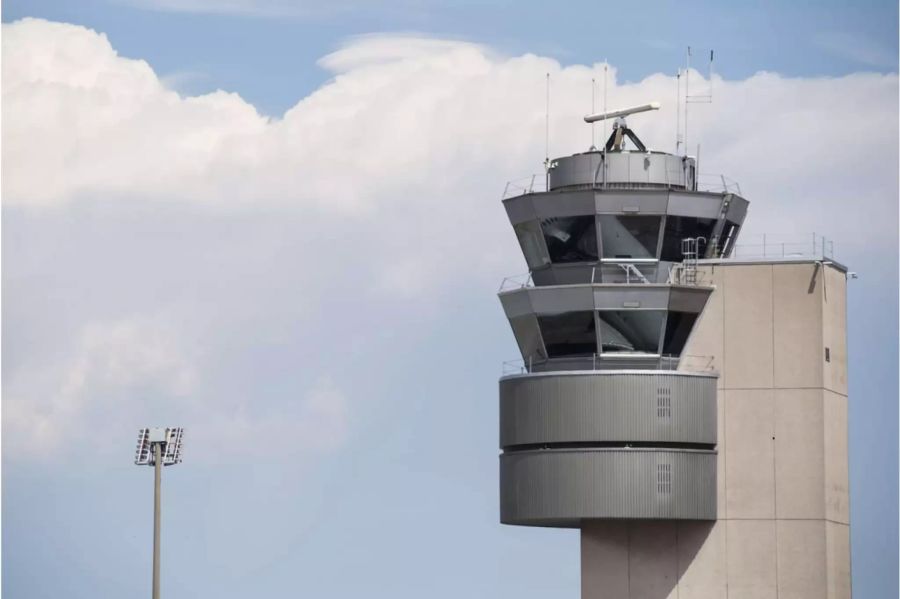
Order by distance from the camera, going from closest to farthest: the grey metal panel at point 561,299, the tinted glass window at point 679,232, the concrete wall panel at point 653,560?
1. the concrete wall panel at point 653,560
2. the grey metal panel at point 561,299
3. the tinted glass window at point 679,232

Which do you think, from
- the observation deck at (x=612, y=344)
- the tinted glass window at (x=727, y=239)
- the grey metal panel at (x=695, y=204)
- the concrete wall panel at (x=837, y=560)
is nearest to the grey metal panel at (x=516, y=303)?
the observation deck at (x=612, y=344)

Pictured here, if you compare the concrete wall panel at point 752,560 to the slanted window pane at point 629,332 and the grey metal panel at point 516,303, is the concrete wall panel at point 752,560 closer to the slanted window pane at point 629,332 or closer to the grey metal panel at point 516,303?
the slanted window pane at point 629,332

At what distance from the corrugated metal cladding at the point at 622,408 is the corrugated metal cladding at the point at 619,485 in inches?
22.8

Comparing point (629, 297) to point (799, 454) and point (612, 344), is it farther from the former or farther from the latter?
point (799, 454)

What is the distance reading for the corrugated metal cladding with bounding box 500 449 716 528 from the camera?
94.3 m

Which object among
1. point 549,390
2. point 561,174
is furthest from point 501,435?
point 561,174

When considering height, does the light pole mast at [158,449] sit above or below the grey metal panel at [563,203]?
below

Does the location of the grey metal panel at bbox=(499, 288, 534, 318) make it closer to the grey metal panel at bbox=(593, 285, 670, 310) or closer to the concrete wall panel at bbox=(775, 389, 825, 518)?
the grey metal panel at bbox=(593, 285, 670, 310)

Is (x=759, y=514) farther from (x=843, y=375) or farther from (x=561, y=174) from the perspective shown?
(x=561, y=174)

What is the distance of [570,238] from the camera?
323ft

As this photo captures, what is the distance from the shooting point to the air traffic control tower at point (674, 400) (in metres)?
94.9

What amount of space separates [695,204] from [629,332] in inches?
208

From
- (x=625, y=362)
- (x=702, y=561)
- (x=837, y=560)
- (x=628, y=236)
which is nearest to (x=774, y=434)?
(x=837, y=560)

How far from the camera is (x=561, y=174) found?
9931cm
